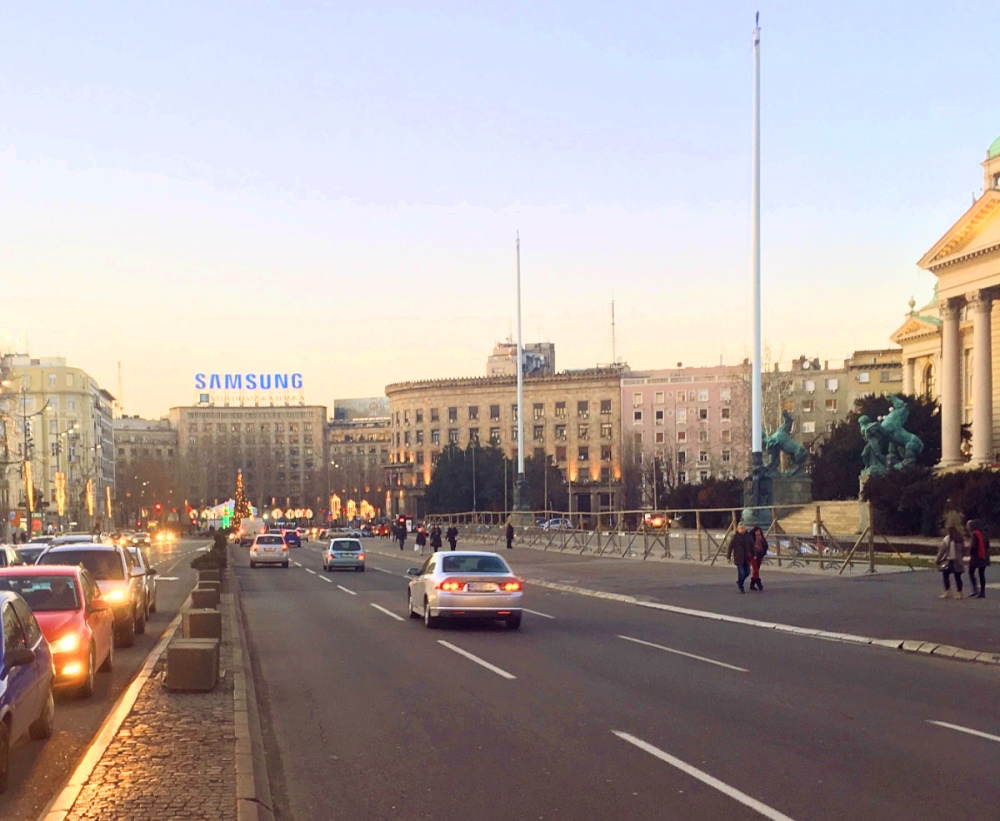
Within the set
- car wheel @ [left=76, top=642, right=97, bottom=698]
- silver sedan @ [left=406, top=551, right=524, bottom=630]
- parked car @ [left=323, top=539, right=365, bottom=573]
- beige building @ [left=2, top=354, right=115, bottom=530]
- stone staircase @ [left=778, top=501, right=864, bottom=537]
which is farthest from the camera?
beige building @ [left=2, top=354, right=115, bottom=530]

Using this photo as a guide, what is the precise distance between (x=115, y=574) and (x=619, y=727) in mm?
11812

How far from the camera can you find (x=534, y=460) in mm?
125625

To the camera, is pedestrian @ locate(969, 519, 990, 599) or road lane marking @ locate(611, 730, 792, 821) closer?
road lane marking @ locate(611, 730, 792, 821)

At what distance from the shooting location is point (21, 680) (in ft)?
31.3

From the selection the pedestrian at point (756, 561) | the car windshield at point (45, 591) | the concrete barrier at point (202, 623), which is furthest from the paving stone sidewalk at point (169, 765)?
the pedestrian at point (756, 561)

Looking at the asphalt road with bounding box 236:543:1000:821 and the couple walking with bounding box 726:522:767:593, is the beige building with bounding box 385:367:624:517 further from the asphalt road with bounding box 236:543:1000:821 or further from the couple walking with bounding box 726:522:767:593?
the asphalt road with bounding box 236:543:1000:821

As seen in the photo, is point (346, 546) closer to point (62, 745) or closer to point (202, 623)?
point (202, 623)

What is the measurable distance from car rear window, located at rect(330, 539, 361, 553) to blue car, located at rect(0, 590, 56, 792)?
120 ft

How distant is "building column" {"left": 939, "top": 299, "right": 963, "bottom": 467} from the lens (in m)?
64.2

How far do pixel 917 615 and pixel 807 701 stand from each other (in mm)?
Result: 11127

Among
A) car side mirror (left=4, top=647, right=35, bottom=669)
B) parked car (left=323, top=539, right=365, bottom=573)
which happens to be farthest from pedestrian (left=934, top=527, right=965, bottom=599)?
parked car (left=323, top=539, right=365, bottom=573)

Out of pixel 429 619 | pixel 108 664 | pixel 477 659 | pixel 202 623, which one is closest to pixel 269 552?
pixel 429 619

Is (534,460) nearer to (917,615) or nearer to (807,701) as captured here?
(917,615)

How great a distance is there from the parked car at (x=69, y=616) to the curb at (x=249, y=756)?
1686 mm
